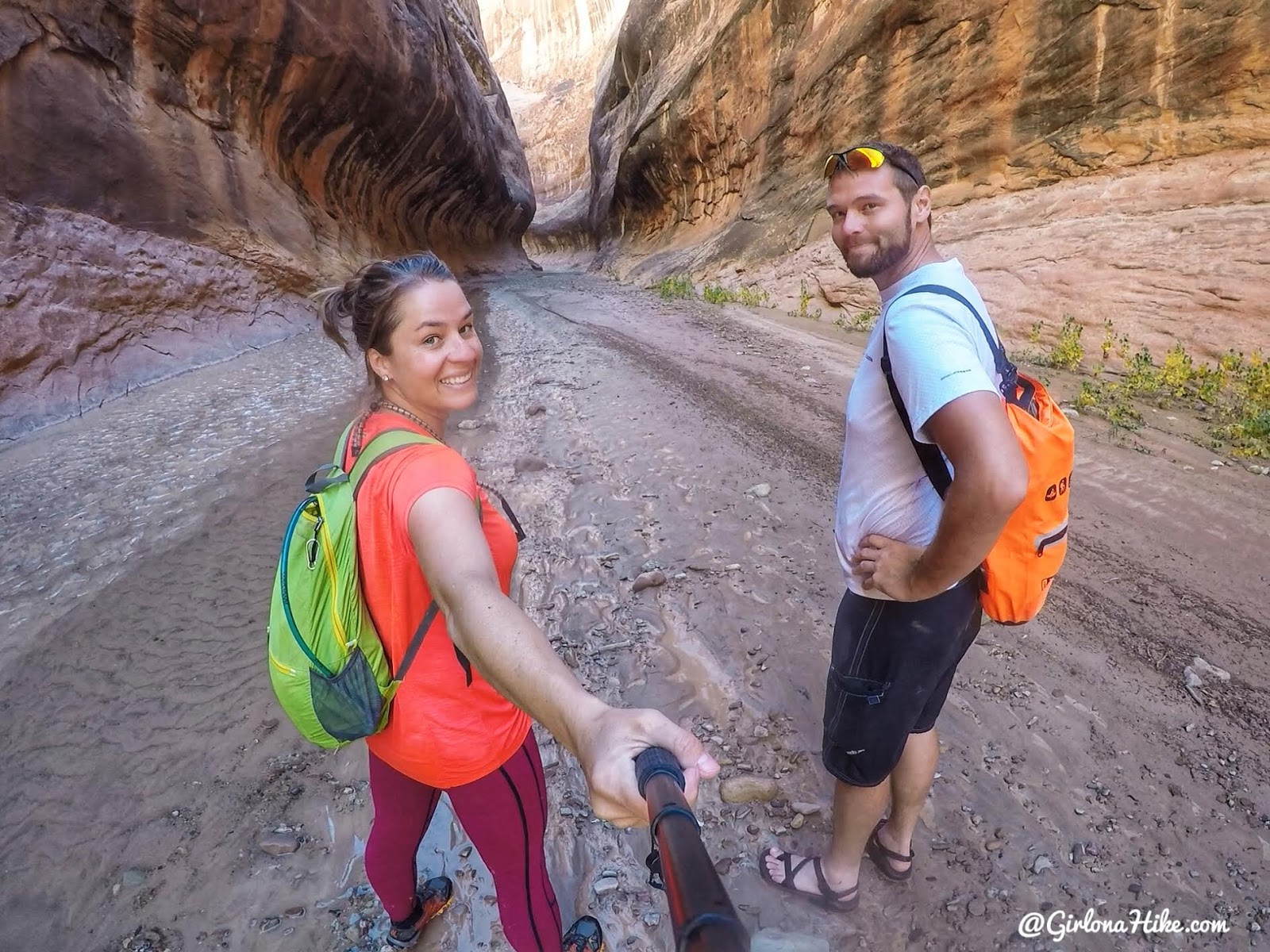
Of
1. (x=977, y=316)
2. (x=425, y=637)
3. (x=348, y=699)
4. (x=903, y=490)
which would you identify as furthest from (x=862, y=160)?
(x=348, y=699)

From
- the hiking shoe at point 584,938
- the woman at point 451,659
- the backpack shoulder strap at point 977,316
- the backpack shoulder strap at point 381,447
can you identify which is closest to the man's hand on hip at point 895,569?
the backpack shoulder strap at point 977,316

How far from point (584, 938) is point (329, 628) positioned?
1.24 meters

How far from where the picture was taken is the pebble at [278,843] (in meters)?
1.99

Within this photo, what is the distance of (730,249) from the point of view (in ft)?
39.4

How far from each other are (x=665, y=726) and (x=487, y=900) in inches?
63.3

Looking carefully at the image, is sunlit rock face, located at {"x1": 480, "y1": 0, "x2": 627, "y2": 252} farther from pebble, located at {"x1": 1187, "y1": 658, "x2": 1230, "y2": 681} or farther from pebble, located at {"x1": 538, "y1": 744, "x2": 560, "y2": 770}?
pebble, located at {"x1": 1187, "y1": 658, "x2": 1230, "y2": 681}

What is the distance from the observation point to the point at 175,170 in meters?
8.20

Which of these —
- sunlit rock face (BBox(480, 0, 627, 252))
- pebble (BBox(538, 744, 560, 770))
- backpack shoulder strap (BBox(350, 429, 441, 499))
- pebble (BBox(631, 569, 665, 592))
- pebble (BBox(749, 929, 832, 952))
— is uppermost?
sunlit rock face (BBox(480, 0, 627, 252))

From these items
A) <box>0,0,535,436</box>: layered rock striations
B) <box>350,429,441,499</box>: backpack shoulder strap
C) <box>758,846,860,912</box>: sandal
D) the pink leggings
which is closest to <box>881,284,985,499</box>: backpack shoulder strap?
<box>350,429,441,499</box>: backpack shoulder strap

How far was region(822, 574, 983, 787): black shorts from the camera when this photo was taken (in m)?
1.29

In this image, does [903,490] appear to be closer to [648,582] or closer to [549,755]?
[549,755]

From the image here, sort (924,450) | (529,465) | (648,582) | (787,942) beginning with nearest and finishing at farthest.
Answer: (924,450), (787,942), (648,582), (529,465)

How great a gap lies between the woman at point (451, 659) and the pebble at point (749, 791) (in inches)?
23.7

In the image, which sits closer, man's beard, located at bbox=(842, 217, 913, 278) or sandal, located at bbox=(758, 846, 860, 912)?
man's beard, located at bbox=(842, 217, 913, 278)
